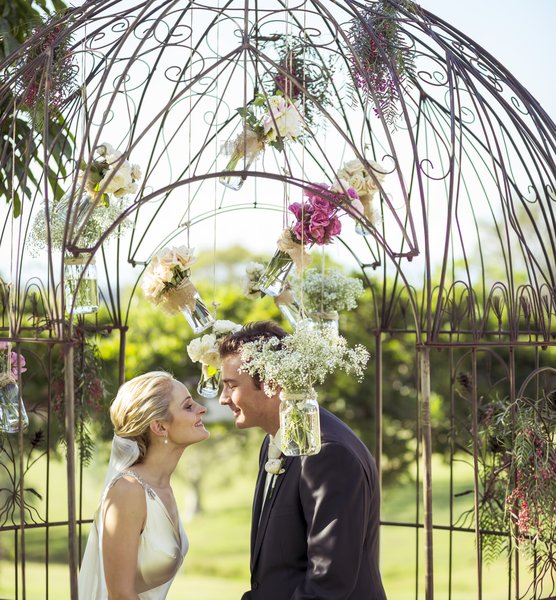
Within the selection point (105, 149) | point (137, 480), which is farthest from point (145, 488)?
point (105, 149)

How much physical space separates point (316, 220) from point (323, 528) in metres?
1.45

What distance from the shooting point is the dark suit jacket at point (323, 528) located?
3.74m

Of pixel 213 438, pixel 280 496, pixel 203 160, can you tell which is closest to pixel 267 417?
pixel 280 496

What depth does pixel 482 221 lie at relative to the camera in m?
20.2

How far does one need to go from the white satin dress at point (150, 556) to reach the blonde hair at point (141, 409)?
20 cm

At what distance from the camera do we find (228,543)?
16750 millimetres

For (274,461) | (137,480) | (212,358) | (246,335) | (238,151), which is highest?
(238,151)

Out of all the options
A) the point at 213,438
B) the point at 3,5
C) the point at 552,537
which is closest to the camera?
the point at 552,537

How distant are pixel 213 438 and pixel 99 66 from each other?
37.2ft

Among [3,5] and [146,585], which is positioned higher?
[3,5]

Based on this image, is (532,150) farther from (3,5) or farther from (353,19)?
(3,5)

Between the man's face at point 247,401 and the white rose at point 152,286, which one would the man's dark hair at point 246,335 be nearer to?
the man's face at point 247,401

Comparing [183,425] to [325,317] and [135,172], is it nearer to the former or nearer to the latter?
[135,172]

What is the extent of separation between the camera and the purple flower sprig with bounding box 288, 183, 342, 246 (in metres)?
4.32
